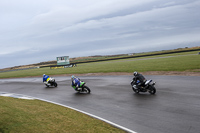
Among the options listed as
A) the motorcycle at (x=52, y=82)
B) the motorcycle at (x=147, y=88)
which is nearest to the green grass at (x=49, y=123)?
the motorcycle at (x=147, y=88)

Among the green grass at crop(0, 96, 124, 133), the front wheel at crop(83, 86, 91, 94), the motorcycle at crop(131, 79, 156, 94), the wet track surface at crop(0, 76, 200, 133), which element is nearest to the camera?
the green grass at crop(0, 96, 124, 133)

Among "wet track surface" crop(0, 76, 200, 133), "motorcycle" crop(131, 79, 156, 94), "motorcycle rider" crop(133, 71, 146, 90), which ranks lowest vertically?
"wet track surface" crop(0, 76, 200, 133)

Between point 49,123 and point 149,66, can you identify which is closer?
point 49,123

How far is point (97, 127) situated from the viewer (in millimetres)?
7805

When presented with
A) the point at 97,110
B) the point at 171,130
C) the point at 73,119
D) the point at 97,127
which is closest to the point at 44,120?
the point at 73,119

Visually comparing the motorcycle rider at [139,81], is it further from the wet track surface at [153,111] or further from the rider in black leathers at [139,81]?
the wet track surface at [153,111]

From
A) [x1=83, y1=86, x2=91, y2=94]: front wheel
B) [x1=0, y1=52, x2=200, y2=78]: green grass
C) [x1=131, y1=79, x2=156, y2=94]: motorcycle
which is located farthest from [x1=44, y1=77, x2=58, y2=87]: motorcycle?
[x1=0, y1=52, x2=200, y2=78]: green grass

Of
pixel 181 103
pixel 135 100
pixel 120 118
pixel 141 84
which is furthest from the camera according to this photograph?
pixel 141 84

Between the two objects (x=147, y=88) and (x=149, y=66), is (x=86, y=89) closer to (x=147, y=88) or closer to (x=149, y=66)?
(x=147, y=88)

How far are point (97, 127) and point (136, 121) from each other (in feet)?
5.51

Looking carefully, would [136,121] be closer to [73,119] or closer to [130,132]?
[130,132]

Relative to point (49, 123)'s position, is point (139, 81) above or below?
above

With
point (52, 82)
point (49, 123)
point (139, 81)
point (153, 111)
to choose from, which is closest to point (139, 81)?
point (139, 81)

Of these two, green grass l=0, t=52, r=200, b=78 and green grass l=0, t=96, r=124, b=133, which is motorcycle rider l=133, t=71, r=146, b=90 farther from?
green grass l=0, t=52, r=200, b=78
